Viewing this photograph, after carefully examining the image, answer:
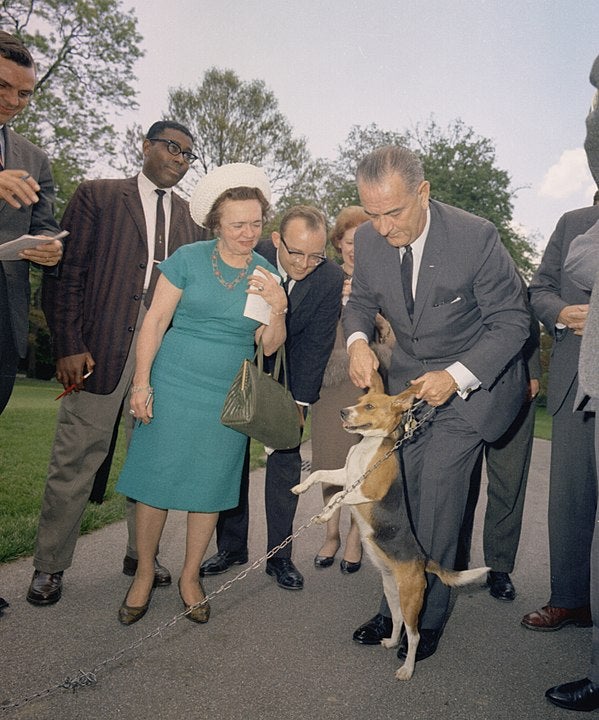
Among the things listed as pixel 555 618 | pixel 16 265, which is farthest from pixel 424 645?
pixel 16 265

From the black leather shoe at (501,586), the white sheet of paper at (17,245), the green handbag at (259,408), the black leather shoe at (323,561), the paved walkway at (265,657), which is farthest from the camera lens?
the black leather shoe at (323,561)

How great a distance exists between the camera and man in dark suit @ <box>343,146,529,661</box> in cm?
323

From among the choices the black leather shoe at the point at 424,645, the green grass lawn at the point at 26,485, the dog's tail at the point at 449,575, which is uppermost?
the dog's tail at the point at 449,575

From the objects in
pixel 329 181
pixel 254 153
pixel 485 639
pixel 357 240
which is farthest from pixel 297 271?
pixel 329 181

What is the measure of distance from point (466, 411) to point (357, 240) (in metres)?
1.16

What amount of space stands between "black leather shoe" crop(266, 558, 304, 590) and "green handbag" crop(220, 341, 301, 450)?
101 centimetres

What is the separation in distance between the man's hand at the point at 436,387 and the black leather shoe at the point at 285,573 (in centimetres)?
165

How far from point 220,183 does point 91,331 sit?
120 cm

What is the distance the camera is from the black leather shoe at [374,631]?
343 cm

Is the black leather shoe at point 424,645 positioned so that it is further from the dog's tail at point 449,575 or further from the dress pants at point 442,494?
the dog's tail at point 449,575

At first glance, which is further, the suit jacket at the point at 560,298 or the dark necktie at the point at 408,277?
the suit jacket at the point at 560,298

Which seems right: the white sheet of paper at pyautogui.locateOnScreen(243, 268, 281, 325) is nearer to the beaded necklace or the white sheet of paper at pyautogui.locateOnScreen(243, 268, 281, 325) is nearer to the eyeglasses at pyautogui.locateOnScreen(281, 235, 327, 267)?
the beaded necklace

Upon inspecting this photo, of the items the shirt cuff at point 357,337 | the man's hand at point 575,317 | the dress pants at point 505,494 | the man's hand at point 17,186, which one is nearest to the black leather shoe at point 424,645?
the dress pants at point 505,494

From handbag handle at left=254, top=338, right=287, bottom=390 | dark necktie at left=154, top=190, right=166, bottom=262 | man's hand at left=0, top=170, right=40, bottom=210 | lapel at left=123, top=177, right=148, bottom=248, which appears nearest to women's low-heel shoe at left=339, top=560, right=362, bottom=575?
handbag handle at left=254, top=338, right=287, bottom=390
